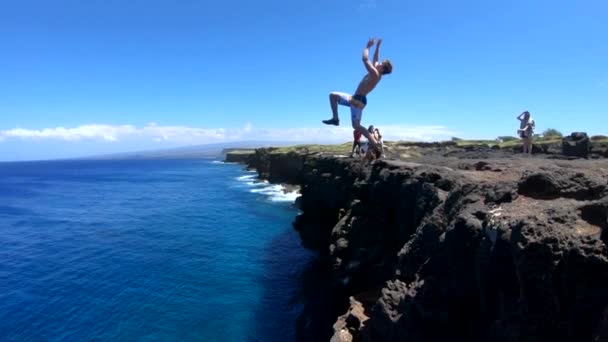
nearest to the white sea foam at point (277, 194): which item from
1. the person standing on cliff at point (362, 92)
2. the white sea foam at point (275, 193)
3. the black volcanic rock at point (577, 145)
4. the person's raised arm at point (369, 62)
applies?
the white sea foam at point (275, 193)

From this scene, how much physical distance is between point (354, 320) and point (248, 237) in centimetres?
3064

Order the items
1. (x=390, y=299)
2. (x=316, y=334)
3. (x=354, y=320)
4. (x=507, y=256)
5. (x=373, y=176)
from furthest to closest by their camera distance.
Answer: (x=373, y=176), (x=316, y=334), (x=354, y=320), (x=390, y=299), (x=507, y=256)

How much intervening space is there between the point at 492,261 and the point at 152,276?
95.3 ft

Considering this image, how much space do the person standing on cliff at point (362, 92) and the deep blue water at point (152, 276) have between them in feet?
45.3

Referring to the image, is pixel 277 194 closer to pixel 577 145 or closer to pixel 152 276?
pixel 152 276

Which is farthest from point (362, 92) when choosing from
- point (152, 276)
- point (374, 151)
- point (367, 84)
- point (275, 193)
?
point (275, 193)

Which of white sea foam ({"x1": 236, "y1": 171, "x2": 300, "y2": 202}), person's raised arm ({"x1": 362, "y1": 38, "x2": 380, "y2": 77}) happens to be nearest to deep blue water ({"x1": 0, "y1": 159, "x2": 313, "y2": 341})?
white sea foam ({"x1": 236, "y1": 171, "x2": 300, "y2": 202})

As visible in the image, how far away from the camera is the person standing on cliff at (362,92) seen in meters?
14.3

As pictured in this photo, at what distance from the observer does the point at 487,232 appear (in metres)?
9.69

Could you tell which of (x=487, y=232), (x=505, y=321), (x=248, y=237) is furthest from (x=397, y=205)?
(x=248, y=237)

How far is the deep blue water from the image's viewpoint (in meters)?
23.8

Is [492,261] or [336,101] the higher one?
[336,101]

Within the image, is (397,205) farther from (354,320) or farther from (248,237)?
(248,237)

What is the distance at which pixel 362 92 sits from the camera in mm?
15148
